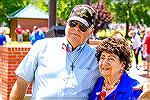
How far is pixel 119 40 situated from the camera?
2549 mm

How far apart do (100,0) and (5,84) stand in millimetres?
32303

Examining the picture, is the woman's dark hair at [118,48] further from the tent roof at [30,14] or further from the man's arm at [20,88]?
the tent roof at [30,14]

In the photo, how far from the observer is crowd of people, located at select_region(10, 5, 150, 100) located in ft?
8.21

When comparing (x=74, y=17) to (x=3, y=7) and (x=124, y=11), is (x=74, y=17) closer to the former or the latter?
(x=3, y=7)

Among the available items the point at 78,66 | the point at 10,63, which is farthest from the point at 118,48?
the point at 10,63

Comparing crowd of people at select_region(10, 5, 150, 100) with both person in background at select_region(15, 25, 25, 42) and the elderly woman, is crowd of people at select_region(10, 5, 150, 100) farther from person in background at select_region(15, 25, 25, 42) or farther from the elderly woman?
person in background at select_region(15, 25, 25, 42)

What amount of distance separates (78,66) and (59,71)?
0.42ft

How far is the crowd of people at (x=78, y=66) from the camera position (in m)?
2.50

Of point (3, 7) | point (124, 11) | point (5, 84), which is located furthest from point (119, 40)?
point (124, 11)

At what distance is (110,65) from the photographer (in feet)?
8.18

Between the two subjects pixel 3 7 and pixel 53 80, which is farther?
pixel 3 7

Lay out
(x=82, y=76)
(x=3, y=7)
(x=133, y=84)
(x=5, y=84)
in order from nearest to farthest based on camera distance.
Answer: (x=133, y=84)
(x=82, y=76)
(x=5, y=84)
(x=3, y=7)

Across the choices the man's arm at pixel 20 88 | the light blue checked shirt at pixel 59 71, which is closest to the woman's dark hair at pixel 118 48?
the light blue checked shirt at pixel 59 71

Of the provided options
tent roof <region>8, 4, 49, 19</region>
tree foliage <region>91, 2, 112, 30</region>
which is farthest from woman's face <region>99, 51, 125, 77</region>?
tree foliage <region>91, 2, 112, 30</region>
